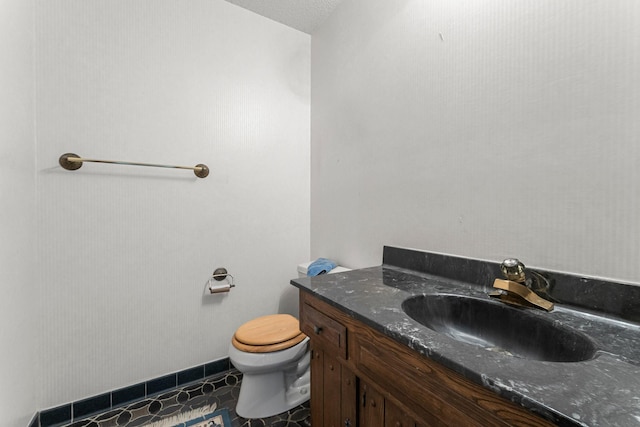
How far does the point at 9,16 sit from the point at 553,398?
76.0 inches

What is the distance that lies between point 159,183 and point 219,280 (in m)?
0.70

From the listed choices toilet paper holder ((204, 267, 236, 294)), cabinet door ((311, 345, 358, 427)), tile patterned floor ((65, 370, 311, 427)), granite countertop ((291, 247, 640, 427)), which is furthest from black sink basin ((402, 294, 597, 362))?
toilet paper holder ((204, 267, 236, 294))

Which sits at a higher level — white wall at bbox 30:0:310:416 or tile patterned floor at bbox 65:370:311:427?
white wall at bbox 30:0:310:416

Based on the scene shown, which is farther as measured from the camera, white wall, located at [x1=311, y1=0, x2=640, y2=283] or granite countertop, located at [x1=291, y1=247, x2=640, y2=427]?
white wall, located at [x1=311, y1=0, x2=640, y2=283]

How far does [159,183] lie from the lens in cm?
153

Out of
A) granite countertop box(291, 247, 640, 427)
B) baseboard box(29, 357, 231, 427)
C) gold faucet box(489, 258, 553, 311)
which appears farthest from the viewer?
baseboard box(29, 357, 231, 427)

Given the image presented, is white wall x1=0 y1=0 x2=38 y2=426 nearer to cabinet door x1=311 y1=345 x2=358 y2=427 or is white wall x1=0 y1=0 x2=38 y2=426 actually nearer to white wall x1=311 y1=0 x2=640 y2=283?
cabinet door x1=311 y1=345 x2=358 y2=427

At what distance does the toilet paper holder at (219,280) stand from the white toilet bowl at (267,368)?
310mm

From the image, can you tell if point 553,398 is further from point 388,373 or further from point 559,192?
point 559,192

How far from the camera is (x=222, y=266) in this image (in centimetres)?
173

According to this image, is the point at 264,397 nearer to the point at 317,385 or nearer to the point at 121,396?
the point at 317,385

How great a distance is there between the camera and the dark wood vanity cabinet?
1.60ft

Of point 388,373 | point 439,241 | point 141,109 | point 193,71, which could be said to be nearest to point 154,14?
point 193,71

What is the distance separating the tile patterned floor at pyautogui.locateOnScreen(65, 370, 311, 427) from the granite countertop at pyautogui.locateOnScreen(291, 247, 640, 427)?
89cm
